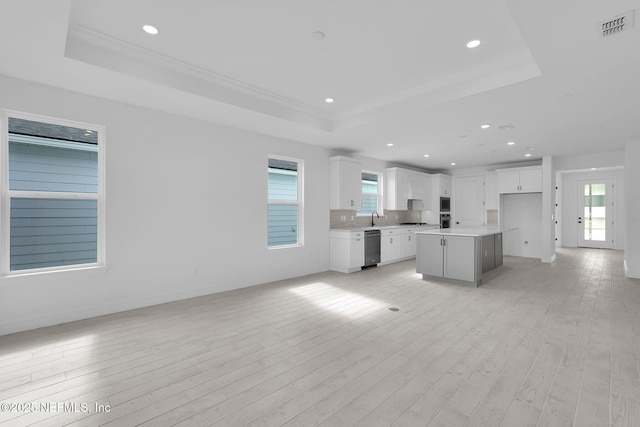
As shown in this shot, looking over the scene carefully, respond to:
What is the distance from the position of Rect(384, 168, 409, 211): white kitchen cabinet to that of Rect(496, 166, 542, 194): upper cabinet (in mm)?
2658

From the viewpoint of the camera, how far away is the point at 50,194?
3.50 metres

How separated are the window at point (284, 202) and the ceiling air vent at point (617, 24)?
448 centimetres

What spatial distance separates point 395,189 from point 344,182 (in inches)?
78.9

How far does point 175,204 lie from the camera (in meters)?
4.35

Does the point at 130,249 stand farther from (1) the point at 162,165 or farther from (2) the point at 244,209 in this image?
(2) the point at 244,209

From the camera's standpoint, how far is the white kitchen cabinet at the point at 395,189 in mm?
8009

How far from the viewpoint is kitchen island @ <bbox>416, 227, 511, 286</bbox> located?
5105 millimetres

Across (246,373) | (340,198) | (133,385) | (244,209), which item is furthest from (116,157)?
(340,198)

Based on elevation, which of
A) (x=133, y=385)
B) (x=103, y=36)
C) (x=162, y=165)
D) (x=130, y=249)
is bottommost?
(x=133, y=385)

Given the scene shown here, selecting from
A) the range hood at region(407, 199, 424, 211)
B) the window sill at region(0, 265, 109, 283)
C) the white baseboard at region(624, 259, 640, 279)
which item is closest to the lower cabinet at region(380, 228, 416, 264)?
the range hood at region(407, 199, 424, 211)

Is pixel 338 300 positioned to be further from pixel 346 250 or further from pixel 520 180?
pixel 520 180

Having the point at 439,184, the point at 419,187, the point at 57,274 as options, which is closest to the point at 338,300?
the point at 57,274

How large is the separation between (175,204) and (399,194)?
558 cm

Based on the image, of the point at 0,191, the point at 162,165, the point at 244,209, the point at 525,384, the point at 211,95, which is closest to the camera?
the point at 525,384
